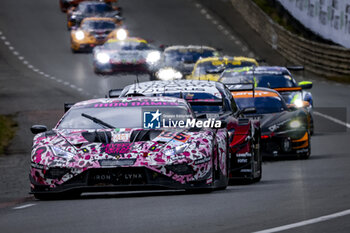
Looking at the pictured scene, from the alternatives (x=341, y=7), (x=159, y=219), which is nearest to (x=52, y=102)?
(x=341, y=7)

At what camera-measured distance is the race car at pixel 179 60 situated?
32.7 meters

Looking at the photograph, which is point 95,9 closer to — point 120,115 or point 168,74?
point 168,74

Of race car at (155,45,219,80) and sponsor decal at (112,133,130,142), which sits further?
race car at (155,45,219,80)

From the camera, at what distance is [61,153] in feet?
40.0

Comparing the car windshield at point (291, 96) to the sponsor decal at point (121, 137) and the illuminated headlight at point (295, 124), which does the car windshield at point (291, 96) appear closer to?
the illuminated headlight at point (295, 124)

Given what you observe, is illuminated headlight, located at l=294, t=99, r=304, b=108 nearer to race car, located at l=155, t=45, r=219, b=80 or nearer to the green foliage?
race car, located at l=155, t=45, r=219, b=80

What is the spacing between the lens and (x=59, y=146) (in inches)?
483

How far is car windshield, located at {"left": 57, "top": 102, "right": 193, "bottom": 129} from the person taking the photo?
506 inches

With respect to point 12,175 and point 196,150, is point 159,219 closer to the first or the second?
point 196,150

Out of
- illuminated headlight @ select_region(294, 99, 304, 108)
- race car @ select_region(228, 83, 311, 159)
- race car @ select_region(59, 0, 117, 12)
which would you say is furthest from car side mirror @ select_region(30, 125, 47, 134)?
race car @ select_region(59, 0, 117, 12)

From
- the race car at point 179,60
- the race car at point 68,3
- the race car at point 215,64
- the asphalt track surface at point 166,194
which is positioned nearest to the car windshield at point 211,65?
the race car at point 215,64

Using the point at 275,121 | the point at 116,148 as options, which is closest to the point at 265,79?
the point at 275,121

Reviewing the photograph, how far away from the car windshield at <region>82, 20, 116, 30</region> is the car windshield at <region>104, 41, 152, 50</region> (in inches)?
314

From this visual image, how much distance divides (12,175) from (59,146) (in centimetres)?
502
